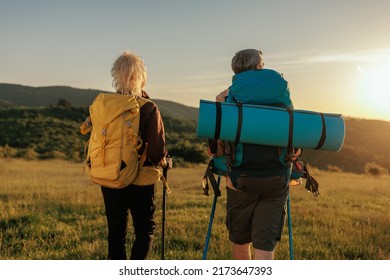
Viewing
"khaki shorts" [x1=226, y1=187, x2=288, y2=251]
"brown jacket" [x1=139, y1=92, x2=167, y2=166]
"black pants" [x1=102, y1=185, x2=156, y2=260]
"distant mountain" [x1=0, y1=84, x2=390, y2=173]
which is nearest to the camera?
"khaki shorts" [x1=226, y1=187, x2=288, y2=251]

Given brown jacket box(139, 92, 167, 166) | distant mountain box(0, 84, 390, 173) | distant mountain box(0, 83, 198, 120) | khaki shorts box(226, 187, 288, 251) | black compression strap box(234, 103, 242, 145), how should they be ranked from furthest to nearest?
distant mountain box(0, 83, 198, 120) < distant mountain box(0, 84, 390, 173) < brown jacket box(139, 92, 167, 166) < khaki shorts box(226, 187, 288, 251) < black compression strap box(234, 103, 242, 145)

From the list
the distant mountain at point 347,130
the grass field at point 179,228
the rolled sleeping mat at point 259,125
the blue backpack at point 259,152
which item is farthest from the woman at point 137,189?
the distant mountain at point 347,130

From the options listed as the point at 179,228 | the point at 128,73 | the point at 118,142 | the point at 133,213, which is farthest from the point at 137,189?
the point at 179,228

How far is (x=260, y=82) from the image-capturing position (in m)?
3.96

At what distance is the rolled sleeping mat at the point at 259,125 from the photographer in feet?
12.9

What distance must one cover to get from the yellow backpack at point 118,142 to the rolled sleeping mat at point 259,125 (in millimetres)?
742

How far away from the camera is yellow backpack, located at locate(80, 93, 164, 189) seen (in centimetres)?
438

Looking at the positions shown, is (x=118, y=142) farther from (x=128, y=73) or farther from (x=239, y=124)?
(x=239, y=124)

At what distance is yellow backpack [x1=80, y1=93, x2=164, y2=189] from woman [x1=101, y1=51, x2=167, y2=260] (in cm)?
9

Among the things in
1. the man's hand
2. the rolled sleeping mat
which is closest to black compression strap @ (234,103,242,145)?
the rolled sleeping mat

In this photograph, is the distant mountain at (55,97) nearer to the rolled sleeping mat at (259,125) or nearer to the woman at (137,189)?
the woman at (137,189)

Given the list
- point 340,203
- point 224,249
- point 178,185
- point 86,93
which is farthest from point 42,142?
point 86,93

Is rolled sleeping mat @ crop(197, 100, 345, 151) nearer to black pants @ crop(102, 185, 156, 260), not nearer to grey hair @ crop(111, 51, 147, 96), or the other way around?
grey hair @ crop(111, 51, 147, 96)
